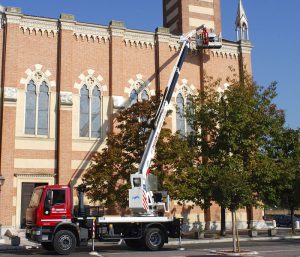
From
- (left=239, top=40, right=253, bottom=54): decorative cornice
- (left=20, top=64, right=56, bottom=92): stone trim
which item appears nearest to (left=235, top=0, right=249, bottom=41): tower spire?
(left=239, top=40, right=253, bottom=54): decorative cornice

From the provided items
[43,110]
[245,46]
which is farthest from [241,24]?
[43,110]

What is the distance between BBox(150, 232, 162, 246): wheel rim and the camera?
→ 66.2 feet

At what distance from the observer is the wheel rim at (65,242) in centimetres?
1862

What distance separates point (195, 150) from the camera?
28828mm

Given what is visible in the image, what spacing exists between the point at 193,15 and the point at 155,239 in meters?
23.5

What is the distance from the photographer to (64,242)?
1875cm

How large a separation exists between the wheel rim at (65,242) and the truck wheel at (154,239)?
3316 mm

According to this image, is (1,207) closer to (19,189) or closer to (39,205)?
(19,189)

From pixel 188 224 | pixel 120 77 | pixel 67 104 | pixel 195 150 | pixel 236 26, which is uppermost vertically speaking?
pixel 236 26

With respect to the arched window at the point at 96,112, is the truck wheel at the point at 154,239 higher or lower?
lower

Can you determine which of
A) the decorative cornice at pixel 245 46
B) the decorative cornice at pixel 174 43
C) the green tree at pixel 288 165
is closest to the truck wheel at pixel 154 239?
the green tree at pixel 288 165

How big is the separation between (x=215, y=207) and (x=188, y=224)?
2.55 metres

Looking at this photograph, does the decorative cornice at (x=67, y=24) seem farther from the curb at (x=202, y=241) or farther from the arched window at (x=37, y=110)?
the curb at (x=202, y=241)

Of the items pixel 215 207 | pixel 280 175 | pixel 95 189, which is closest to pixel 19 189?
pixel 95 189
